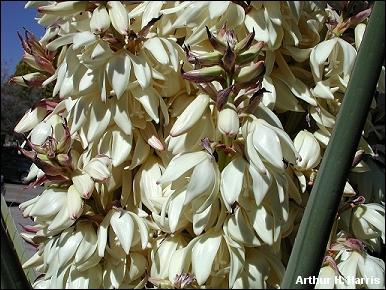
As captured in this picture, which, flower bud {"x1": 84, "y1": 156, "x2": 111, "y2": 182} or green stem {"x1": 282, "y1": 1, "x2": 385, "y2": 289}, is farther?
flower bud {"x1": 84, "y1": 156, "x2": 111, "y2": 182}

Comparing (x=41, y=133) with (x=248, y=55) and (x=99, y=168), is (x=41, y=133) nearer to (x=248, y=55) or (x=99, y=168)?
(x=99, y=168)

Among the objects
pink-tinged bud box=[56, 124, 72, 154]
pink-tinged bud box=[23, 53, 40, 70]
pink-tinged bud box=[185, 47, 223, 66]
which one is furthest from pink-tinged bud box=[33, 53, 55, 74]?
pink-tinged bud box=[185, 47, 223, 66]

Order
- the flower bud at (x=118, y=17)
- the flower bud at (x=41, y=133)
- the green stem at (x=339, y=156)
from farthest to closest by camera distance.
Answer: the flower bud at (x=41, y=133) → the flower bud at (x=118, y=17) → the green stem at (x=339, y=156)

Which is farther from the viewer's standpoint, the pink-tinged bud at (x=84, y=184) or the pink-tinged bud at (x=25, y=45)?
the pink-tinged bud at (x=25, y=45)

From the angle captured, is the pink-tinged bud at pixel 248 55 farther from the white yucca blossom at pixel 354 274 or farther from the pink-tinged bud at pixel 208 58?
the white yucca blossom at pixel 354 274

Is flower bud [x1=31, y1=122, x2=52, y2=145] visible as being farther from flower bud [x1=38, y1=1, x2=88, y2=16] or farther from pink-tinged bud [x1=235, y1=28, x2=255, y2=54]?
pink-tinged bud [x1=235, y1=28, x2=255, y2=54]

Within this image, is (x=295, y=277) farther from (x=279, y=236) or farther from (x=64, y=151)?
(x=64, y=151)

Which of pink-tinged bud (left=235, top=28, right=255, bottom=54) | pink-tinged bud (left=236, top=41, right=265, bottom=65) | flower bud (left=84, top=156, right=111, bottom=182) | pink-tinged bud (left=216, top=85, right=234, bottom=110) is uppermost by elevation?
pink-tinged bud (left=235, top=28, right=255, bottom=54)

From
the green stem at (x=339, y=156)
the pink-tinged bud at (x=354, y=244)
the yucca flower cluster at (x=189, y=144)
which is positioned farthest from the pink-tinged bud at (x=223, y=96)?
the pink-tinged bud at (x=354, y=244)

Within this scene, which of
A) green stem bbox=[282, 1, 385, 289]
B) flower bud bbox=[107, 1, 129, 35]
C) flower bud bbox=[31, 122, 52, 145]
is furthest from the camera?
flower bud bbox=[31, 122, 52, 145]
